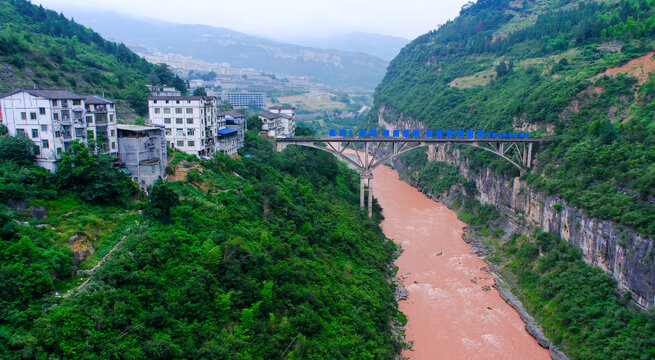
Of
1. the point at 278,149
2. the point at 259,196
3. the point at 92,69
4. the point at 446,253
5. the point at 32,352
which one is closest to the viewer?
the point at 32,352

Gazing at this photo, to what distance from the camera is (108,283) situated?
10.9 m

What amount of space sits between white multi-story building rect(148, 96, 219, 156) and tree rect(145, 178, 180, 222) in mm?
9861

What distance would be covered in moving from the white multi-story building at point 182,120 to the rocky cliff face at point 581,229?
791 inches

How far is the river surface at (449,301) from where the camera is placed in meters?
17.6

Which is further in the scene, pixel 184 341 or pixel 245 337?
pixel 245 337

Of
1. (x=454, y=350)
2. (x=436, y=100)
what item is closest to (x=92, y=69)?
(x=454, y=350)

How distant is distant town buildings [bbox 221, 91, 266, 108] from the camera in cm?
8212

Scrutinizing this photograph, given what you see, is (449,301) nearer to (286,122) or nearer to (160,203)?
(160,203)

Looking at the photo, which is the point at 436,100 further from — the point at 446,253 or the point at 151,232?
the point at 151,232

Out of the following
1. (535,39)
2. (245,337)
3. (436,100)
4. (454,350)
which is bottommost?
(454,350)

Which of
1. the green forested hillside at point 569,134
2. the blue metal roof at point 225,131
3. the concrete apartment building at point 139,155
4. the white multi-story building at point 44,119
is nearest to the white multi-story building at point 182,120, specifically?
the blue metal roof at point 225,131

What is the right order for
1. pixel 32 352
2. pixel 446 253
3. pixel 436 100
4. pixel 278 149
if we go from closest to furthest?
pixel 32 352 < pixel 446 253 < pixel 278 149 < pixel 436 100

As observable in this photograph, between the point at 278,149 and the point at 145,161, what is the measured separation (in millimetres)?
12361

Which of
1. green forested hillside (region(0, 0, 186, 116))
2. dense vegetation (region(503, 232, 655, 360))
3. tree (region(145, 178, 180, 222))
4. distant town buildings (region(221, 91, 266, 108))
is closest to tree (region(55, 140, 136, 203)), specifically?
tree (region(145, 178, 180, 222))
